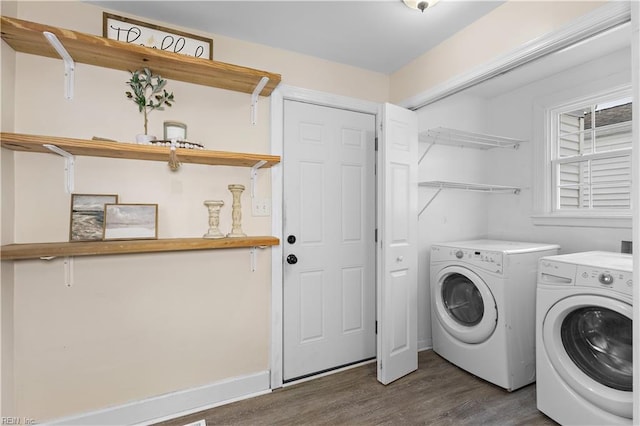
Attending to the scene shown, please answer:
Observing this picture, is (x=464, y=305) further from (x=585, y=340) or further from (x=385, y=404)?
(x=385, y=404)

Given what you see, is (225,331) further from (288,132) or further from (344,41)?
(344,41)

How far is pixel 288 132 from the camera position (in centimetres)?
232

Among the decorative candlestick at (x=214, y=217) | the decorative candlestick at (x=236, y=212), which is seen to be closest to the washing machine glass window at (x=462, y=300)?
the decorative candlestick at (x=236, y=212)

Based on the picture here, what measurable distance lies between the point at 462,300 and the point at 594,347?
0.92 m

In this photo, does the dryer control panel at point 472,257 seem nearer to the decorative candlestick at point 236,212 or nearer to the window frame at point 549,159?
the window frame at point 549,159

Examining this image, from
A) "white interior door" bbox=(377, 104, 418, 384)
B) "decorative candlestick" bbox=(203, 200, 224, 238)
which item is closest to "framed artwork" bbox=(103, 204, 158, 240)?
"decorative candlestick" bbox=(203, 200, 224, 238)

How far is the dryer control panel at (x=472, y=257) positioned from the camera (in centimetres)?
224

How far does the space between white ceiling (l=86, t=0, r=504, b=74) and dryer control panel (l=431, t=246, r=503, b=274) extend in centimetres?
153

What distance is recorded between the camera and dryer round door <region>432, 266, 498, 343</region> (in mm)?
2283

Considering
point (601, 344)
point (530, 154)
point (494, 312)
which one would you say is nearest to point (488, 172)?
point (530, 154)

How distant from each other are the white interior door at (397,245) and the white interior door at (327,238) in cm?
30

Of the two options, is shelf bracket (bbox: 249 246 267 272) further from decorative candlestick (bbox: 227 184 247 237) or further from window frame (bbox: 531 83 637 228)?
window frame (bbox: 531 83 637 228)

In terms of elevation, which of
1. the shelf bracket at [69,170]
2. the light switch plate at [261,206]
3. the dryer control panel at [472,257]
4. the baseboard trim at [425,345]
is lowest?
the baseboard trim at [425,345]

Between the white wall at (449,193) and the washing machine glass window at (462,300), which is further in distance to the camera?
the white wall at (449,193)
